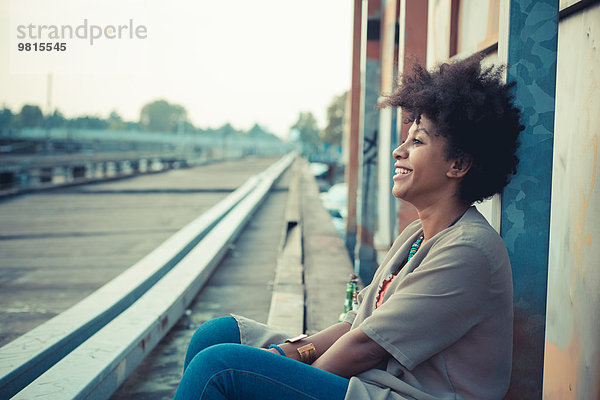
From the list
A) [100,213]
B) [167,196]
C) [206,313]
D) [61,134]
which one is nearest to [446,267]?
[206,313]

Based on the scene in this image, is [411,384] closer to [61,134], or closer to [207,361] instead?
[207,361]

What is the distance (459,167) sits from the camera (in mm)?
1891

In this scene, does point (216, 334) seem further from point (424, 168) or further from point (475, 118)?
point (475, 118)

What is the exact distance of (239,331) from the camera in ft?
7.17

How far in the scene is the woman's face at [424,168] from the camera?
1.90m

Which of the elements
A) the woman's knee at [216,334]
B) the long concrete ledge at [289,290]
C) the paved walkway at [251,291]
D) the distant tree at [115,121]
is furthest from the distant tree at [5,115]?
the distant tree at [115,121]

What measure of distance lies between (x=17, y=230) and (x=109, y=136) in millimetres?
91984

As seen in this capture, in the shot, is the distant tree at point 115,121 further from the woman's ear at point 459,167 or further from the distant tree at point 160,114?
the woman's ear at point 459,167

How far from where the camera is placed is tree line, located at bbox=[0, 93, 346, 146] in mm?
67213

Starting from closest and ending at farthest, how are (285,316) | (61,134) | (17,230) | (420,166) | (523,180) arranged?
1. (420,166)
2. (523,180)
3. (285,316)
4. (17,230)
5. (61,134)

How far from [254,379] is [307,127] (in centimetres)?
13343

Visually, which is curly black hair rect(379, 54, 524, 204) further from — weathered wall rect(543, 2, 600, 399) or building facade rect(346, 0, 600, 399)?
weathered wall rect(543, 2, 600, 399)

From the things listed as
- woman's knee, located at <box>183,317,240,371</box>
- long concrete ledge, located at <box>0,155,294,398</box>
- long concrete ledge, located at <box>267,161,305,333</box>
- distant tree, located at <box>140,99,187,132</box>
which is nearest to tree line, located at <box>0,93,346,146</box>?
distant tree, located at <box>140,99,187,132</box>

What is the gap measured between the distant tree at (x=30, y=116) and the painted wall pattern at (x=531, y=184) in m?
114
